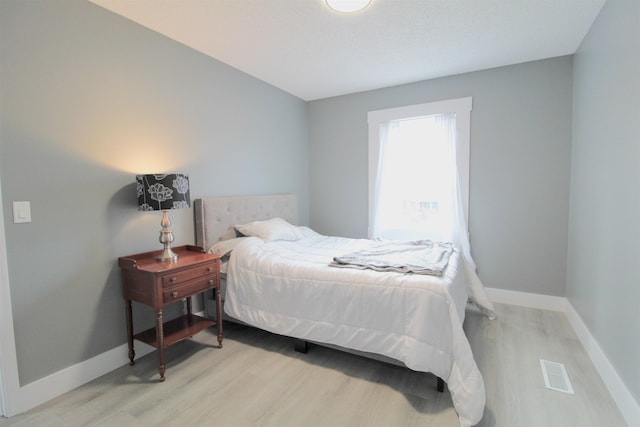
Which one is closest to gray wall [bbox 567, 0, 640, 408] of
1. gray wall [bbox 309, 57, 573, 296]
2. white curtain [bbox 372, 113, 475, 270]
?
gray wall [bbox 309, 57, 573, 296]

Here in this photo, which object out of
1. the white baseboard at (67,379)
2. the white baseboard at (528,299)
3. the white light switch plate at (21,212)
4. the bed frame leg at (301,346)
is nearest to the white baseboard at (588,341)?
the white baseboard at (528,299)

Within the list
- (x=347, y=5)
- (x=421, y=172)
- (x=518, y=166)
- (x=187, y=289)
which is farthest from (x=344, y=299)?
(x=518, y=166)

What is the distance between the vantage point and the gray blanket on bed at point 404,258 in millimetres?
2141

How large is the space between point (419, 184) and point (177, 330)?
3.05m

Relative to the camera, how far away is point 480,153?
11.3 ft

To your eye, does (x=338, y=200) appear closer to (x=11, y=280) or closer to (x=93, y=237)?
(x=93, y=237)

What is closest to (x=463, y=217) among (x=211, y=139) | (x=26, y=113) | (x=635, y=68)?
(x=635, y=68)

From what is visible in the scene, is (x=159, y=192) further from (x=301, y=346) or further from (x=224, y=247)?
(x=301, y=346)

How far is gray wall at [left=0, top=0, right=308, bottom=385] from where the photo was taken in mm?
1787

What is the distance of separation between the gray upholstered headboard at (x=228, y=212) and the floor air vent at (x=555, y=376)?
2.83 m

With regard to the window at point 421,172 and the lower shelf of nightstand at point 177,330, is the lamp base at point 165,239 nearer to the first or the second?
the lower shelf of nightstand at point 177,330

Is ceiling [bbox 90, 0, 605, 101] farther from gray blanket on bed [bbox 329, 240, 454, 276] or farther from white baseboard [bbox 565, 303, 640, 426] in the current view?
white baseboard [bbox 565, 303, 640, 426]

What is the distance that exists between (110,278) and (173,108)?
58.2 inches

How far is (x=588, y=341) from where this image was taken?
235cm
